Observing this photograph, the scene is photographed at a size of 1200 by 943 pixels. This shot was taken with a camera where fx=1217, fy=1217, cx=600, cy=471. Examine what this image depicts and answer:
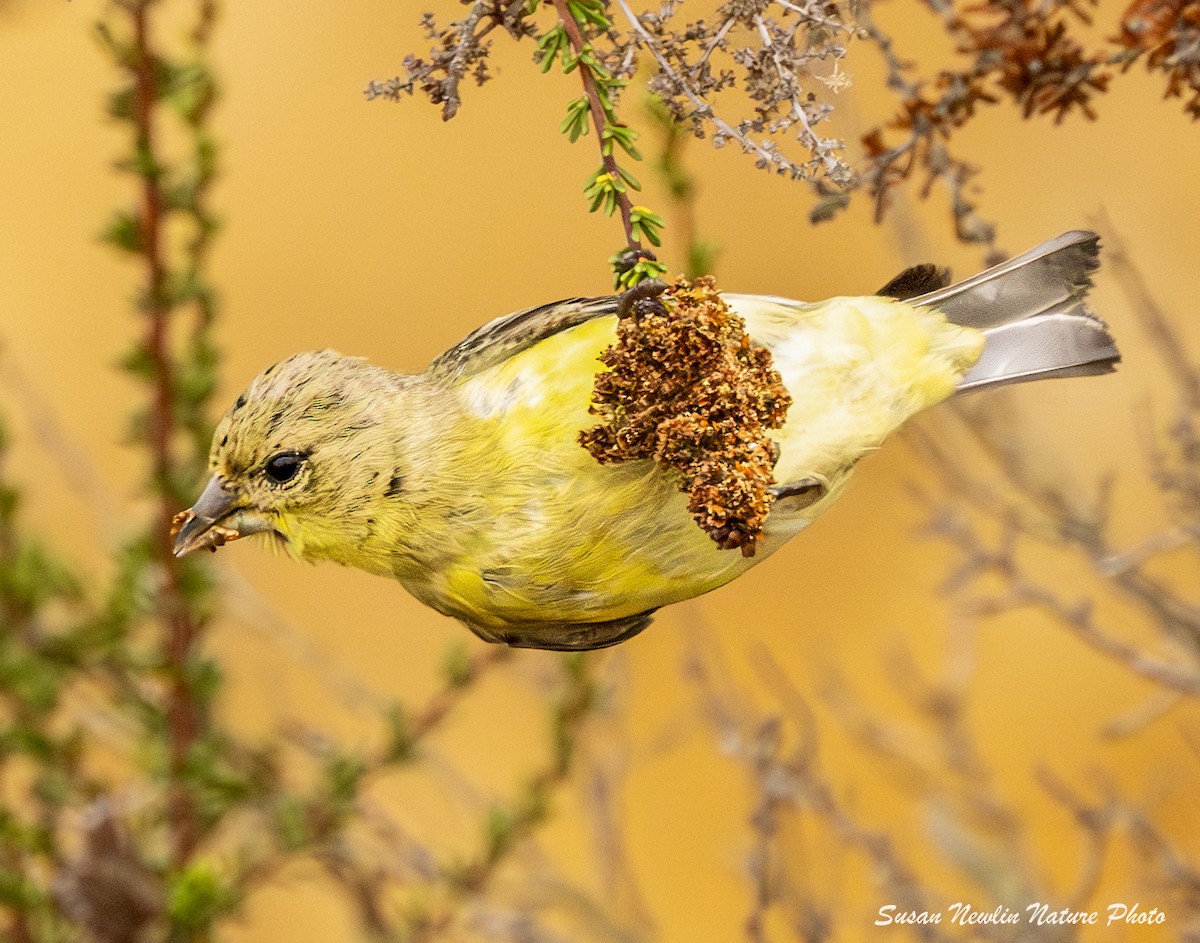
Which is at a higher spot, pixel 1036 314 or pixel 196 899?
pixel 1036 314

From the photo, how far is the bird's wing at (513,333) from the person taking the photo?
117 cm

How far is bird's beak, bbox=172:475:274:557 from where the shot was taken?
115 cm

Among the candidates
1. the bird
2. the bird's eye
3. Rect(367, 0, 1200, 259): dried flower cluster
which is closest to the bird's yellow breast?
the bird

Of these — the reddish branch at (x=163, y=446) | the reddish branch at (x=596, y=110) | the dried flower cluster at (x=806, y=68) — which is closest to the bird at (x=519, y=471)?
the reddish branch at (x=163, y=446)

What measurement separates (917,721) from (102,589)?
2060 millimetres

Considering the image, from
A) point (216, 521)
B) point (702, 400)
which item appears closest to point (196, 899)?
point (216, 521)

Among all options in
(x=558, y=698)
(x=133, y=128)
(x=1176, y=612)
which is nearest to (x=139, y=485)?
(x=133, y=128)

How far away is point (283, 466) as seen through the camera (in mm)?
1165

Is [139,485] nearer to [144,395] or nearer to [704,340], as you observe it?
[144,395]

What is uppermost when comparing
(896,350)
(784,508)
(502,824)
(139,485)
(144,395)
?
(144,395)

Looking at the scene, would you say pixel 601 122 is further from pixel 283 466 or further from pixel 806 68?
pixel 283 466

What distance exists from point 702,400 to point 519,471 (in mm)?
354

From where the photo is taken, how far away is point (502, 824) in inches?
60.8

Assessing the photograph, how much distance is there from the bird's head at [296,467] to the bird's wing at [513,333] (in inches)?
4.6
